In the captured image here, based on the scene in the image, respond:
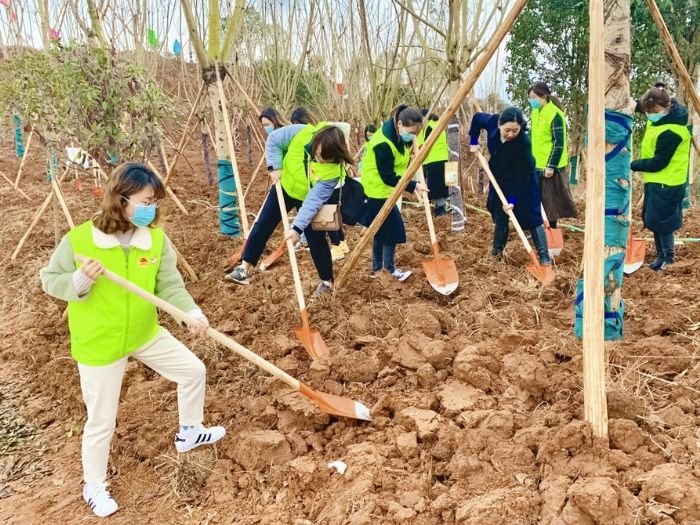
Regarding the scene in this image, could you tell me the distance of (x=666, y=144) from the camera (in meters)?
4.09

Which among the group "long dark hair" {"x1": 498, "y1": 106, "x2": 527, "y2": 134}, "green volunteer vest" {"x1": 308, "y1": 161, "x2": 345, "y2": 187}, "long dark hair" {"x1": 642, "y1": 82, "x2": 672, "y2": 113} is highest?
"long dark hair" {"x1": 642, "y1": 82, "x2": 672, "y2": 113}

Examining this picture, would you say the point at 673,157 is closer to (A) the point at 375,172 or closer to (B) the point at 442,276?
(B) the point at 442,276

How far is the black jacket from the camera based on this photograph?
3.97 meters

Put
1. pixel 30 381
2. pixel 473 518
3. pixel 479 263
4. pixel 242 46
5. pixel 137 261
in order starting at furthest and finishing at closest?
pixel 242 46 → pixel 479 263 → pixel 30 381 → pixel 137 261 → pixel 473 518

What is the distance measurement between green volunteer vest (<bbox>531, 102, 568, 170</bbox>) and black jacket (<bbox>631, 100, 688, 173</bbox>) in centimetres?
83

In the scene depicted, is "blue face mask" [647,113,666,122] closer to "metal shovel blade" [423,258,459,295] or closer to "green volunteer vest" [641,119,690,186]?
"green volunteer vest" [641,119,690,186]

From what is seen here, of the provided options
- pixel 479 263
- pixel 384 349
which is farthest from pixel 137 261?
pixel 479 263

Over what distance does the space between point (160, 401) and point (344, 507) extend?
54.7 inches

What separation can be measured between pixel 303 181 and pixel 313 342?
1401mm

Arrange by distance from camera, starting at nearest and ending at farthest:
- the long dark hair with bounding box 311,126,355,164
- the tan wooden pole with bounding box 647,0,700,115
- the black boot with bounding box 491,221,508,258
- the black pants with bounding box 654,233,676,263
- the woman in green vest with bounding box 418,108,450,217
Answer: the tan wooden pole with bounding box 647,0,700,115
the long dark hair with bounding box 311,126,355,164
the black pants with bounding box 654,233,676,263
the black boot with bounding box 491,221,508,258
the woman in green vest with bounding box 418,108,450,217

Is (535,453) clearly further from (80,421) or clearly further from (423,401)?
(80,421)

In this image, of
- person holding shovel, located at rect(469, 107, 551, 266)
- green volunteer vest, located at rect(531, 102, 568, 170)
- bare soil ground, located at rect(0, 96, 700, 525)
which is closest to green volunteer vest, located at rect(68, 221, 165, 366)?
bare soil ground, located at rect(0, 96, 700, 525)

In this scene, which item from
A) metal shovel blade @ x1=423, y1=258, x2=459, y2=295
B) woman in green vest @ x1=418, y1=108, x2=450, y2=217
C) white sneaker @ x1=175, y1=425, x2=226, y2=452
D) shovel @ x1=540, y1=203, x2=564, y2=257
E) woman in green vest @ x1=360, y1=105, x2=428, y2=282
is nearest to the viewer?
white sneaker @ x1=175, y1=425, x2=226, y2=452

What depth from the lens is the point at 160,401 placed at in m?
2.91
